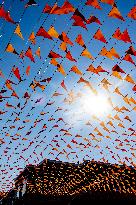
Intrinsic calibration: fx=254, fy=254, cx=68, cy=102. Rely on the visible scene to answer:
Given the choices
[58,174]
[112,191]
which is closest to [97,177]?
[112,191]

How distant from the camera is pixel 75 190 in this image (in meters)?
21.6

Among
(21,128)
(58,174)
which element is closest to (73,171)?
(58,174)

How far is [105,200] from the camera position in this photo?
16438 millimetres

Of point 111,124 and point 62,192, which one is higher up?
point 111,124

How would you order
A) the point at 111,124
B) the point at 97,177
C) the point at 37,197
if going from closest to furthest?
the point at 111,124 < the point at 37,197 < the point at 97,177

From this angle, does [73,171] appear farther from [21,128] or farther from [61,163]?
[21,128]

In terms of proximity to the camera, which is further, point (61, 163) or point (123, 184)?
point (123, 184)

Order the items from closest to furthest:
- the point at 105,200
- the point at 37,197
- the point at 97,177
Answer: the point at 105,200 < the point at 37,197 < the point at 97,177

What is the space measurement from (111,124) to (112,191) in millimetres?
11466

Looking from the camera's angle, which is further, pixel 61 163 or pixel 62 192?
pixel 62 192

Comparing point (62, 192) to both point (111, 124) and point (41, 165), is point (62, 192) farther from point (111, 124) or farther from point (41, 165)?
point (111, 124)

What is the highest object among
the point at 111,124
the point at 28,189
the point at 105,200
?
the point at 111,124

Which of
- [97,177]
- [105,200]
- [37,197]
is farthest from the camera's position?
[97,177]

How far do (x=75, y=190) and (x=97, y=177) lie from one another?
7.97ft
